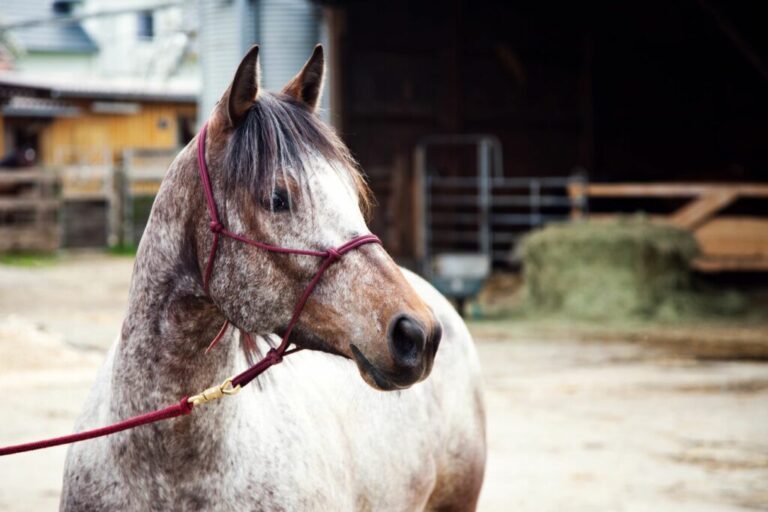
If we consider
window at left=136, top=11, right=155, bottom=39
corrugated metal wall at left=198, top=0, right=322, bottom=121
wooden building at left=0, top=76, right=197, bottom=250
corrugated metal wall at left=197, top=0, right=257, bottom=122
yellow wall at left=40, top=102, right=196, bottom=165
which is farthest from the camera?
window at left=136, top=11, right=155, bottom=39

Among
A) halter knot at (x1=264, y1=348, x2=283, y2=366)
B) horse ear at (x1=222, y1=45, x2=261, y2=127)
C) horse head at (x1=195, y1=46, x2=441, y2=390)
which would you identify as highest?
horse ear at (x1=222, y1=45, x2=261, y2=127)

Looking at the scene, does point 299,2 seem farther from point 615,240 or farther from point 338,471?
point 338,471

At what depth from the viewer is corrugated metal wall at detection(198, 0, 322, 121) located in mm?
12203

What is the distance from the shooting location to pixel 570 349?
872 centimetres

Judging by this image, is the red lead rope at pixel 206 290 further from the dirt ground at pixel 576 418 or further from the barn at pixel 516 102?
the barn at pixel 516 102

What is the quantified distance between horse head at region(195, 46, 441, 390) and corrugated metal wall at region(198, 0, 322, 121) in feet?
31.8

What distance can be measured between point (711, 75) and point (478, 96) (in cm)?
301

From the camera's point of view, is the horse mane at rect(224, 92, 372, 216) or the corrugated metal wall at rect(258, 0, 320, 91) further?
the corrugated metal wall at rect(258, 0, 320, 91)

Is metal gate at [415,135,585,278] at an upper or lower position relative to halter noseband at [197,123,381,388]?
lower

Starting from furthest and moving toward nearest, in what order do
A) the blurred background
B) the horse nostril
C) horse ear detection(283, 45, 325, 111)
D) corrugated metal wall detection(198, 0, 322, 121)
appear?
1. corrugated metal wall detection(198, 0, 322, 121)
2. the blurred background
3. horse ear detection(283, 45, 325, 111)
4. the horse nostril

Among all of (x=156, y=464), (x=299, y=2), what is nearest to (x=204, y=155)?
(x=156, y=464)

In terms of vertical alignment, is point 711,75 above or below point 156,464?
Answer: above

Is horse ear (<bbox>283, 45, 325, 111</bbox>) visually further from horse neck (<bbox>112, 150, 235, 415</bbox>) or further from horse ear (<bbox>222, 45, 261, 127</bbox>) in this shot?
horse neck (<bbox>112, 150, 235, 415</bbox>)

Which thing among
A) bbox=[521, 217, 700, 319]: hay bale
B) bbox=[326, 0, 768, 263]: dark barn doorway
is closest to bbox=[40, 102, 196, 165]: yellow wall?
bbox=[326, 0, 768, 263]: dark barn doorway
